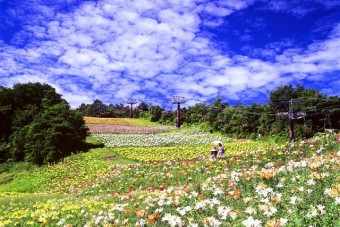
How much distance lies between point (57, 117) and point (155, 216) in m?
26.3

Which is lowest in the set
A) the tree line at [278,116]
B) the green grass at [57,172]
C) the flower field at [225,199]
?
the green grass at [57,172]

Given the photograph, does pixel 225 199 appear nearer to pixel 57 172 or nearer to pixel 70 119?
pixel 57 172

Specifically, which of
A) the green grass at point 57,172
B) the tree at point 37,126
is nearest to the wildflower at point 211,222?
the green grass at point 57,172

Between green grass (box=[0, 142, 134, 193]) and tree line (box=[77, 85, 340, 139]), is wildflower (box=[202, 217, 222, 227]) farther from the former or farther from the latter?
tree line (box=[77, 85, 340, 139])

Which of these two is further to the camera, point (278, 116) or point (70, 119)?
point (278, 116)

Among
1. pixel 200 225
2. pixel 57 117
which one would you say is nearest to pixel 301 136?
pixel 57 117

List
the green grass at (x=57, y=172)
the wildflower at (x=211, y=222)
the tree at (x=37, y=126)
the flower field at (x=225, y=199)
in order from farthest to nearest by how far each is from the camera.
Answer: the tree at (x=37, y=126) < the green grass at (x=57, y=172) < the flower field at (x=225, y=199) < the wildflower at (x=211, y=222)

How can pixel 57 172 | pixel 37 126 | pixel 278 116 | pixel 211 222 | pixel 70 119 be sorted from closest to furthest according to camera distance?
pixel 211 222 < pixel 57 172 < pixel 37 126 < pixel 70 119 < pixel 278 116

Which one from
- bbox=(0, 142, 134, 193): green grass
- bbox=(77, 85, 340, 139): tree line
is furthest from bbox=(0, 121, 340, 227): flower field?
bbox=(77, 85, 340, 139): tree line

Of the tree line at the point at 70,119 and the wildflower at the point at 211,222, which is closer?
the wildflower at the point at 211,222

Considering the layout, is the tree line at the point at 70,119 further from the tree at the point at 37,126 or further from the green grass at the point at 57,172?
the green grass at the point at 57,172

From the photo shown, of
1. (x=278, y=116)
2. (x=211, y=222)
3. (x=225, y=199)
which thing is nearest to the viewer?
(x=211, y=222)

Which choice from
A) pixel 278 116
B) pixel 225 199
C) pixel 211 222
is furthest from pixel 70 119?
pixel 211 222

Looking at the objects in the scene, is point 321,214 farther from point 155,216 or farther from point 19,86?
point 19,86
